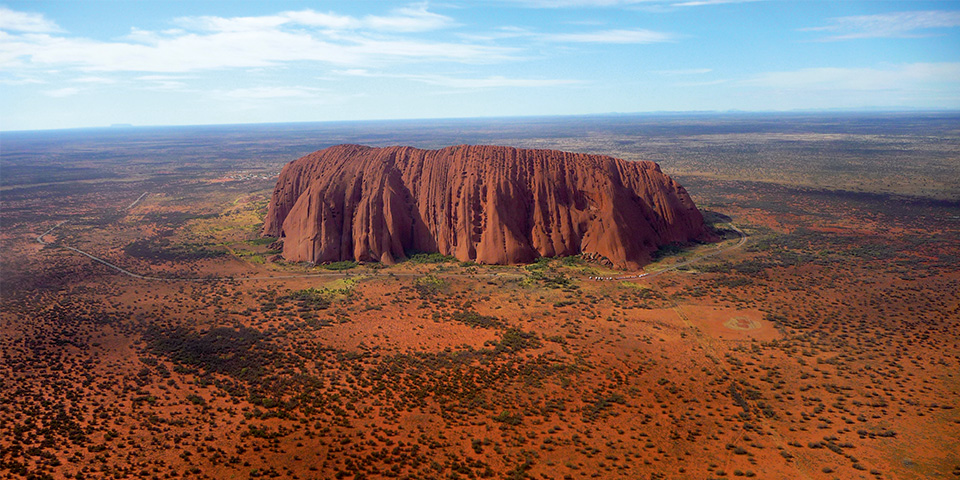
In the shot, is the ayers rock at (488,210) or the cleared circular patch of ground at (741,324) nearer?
the cleared circular patch of ground at (741,324)

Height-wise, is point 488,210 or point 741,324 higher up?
point 488,210

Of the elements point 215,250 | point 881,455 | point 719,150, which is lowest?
point 881,455

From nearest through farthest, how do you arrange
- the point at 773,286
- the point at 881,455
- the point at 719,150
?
the point at 881,455, the point at 773,286, the point at 719,150

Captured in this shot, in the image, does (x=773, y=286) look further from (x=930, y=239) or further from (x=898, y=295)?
(x=930, y=239)

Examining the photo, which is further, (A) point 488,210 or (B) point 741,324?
(A) point 488,210

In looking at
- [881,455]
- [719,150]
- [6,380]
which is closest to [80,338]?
[6,380]
